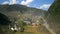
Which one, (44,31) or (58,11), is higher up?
(58,11)


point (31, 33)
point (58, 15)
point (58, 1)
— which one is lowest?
point (31, 33)

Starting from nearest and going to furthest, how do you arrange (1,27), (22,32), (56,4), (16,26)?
(56,4) < (1,27) < (22,32) < (16,26)

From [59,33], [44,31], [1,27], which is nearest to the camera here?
[59,33]

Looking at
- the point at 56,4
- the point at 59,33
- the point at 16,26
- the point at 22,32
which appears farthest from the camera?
the point at 16,26

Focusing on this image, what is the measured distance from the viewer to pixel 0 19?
16.5 metres

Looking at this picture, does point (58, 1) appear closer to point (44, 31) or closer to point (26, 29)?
point (44, 31)

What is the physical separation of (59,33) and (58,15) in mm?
1186

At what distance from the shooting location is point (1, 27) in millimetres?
14523

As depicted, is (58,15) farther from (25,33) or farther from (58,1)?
(25,33)

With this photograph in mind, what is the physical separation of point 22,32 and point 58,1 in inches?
272

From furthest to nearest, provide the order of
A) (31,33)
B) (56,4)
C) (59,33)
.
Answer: (31,33) < (56,4) < (59,33)

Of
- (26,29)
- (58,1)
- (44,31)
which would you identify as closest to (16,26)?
(26,29)

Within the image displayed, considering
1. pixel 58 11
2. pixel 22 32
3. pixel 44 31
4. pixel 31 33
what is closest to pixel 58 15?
pixel 58 11

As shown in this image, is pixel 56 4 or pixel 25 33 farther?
pixel 25 33
